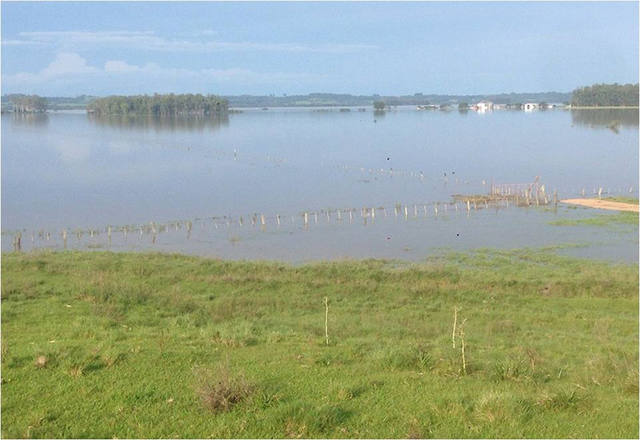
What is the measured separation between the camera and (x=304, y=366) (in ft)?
23.2

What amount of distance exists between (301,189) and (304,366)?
38.4 metres

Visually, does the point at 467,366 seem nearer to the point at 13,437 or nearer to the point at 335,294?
the point at 13,437

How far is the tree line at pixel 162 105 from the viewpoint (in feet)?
477

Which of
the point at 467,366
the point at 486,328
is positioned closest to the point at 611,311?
the point at 486,328

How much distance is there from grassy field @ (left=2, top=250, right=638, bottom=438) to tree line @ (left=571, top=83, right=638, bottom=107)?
464ft

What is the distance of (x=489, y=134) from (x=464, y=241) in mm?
72548

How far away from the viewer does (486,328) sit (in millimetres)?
12320

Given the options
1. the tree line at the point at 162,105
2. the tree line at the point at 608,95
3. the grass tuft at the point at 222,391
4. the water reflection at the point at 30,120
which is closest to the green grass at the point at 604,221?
the grass tuft at the point at 222,391

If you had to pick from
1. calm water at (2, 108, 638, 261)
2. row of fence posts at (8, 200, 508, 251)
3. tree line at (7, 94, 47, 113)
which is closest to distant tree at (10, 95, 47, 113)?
tree line at (7, 94, 47, 113)

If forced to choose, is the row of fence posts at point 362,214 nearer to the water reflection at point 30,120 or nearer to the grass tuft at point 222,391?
the grass tuft at point 222,391

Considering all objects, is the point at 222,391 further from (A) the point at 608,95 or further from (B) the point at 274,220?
(A) the point at 608,95

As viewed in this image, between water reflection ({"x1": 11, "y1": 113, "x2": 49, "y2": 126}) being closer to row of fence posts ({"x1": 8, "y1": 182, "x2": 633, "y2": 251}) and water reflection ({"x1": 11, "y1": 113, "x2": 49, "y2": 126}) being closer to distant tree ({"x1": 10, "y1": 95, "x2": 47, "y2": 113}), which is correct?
distant tree ({"x1": 10, "y1": 95, "x2": 47, "y2": 113})

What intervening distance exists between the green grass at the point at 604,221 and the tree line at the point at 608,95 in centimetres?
11789

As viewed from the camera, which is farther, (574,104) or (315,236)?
(574,104)
